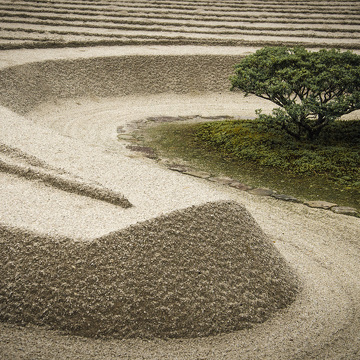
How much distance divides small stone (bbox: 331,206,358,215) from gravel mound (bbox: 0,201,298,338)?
2237mm

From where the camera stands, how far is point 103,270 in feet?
9.32

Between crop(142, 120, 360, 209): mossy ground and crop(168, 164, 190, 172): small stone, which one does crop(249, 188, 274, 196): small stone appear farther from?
crop(168, 164, 190, 172): small stone

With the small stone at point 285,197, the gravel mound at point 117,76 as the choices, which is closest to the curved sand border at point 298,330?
the small stone at point 285,197

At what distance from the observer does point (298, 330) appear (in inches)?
116

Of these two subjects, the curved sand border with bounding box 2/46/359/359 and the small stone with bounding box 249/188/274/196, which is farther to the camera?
the small stone with bounding box 249/188/274/196

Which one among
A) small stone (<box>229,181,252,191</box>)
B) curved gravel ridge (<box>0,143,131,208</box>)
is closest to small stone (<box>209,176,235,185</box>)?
small stone (<box>229,181,252,191</box>)

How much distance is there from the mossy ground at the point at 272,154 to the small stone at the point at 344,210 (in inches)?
4.2

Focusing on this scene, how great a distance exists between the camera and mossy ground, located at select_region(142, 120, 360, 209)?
5.56 metres

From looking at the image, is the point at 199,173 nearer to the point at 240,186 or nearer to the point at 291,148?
the point at 240,186

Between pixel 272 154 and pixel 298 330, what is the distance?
386 cm

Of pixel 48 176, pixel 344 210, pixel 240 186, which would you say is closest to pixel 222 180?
pixel 240 186

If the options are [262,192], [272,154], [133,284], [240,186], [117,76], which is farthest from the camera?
[117,76]

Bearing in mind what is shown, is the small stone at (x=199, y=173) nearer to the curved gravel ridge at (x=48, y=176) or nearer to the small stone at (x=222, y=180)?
the small stone at (x=222, y=180)

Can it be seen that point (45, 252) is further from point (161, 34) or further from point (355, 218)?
point (161, 34)
